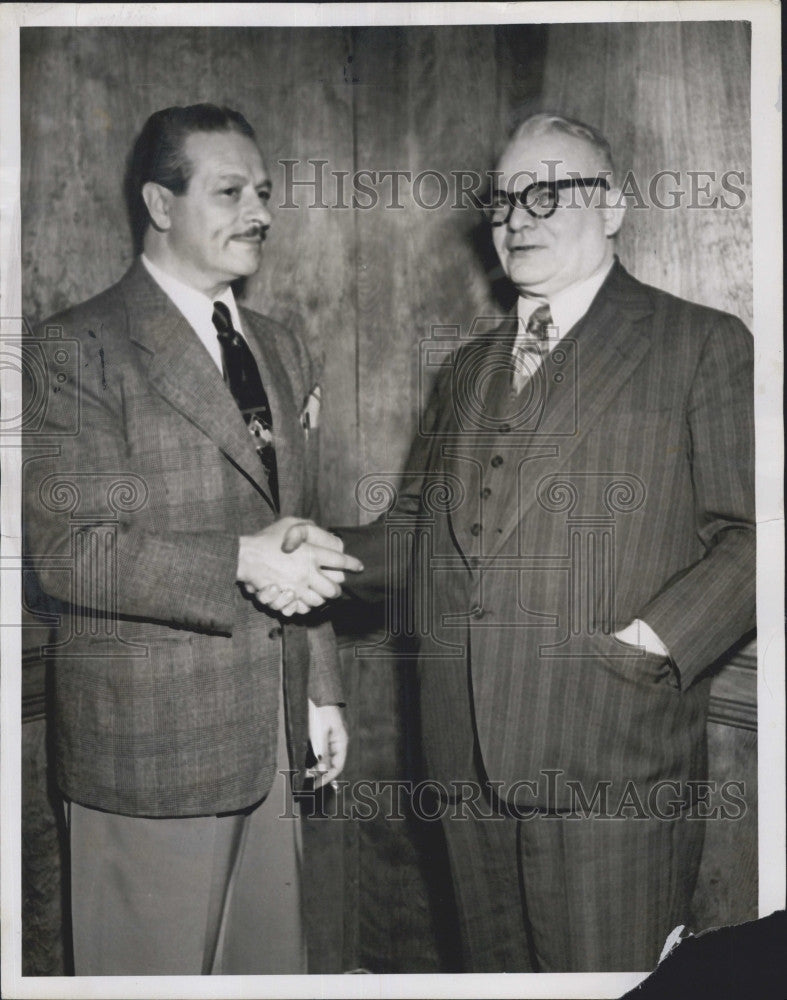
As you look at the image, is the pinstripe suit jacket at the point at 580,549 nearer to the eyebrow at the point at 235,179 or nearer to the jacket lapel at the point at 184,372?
the jacket lapel at the point at 184,372

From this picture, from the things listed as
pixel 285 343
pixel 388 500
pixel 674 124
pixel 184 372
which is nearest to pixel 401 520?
pixel 388 500

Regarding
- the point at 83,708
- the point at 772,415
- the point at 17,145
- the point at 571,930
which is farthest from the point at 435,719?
the point at 17,145

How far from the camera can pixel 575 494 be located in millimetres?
2977

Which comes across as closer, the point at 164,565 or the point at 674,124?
the point at 164,565

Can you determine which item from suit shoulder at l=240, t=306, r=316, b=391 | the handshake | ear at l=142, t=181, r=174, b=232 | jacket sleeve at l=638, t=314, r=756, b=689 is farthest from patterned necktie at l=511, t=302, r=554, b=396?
ear at l=142, t=181, r=174, b=232

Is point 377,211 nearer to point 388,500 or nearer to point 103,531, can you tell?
point 388,500

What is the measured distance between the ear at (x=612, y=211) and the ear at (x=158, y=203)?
122cm

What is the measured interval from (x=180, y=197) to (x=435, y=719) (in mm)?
1629

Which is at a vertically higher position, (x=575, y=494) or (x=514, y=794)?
(x=575, y=494)

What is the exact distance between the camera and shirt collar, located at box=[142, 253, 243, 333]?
298 centimetres

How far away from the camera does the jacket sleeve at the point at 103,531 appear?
292 cm

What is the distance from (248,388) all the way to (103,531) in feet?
1.86

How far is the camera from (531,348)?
9.80 ft

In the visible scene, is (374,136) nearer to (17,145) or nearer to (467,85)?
(467,85)
